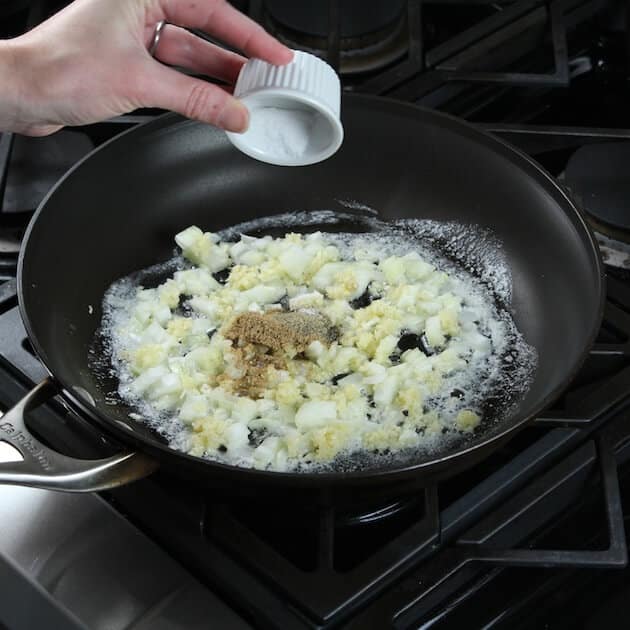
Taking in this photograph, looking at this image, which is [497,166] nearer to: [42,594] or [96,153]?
[96,153]

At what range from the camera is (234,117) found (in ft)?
2.69

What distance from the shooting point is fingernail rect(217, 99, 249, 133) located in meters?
0.82

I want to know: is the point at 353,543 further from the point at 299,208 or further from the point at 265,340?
the point at 299,208

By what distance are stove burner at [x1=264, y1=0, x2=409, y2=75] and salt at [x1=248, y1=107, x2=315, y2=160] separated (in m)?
0.37

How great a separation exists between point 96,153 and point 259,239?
21 centimetres

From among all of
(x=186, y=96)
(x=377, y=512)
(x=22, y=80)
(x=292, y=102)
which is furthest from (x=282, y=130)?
(x=377, y=512)

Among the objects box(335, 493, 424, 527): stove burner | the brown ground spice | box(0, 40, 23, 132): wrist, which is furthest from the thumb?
box(335, 493, 424, 527): stove burner

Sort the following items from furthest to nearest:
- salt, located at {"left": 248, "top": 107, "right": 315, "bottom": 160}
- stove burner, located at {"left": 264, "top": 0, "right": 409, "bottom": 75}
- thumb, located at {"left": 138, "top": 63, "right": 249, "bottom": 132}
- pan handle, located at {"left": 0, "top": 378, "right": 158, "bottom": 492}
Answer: stove burner, located at {"left": 264, "top": 0, "right": 409, "bottom": 75} < salt, located at {"left": 248, "top": 107, "right": 315, "bottom": 160} < thumb, located at {"left": 138, "top": 63, "right": 249, "bottom": 132} < pan handle, located at {"left": 0, "top": 378, "right": 158, "bottom": 492}

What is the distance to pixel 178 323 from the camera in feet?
3.14

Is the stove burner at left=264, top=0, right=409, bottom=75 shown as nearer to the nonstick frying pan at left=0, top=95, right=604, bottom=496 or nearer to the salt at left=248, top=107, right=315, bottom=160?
the nonstick frying pan at left=0, top=95, right=604, bottom=496

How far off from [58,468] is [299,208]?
20.9 inches

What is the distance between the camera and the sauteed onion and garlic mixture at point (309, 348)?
846mm

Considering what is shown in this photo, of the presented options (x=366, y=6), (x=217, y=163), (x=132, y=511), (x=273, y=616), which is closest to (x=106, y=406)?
(x=132, y=511)

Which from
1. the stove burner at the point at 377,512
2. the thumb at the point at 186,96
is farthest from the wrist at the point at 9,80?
the stove burner at the point at 377,512
